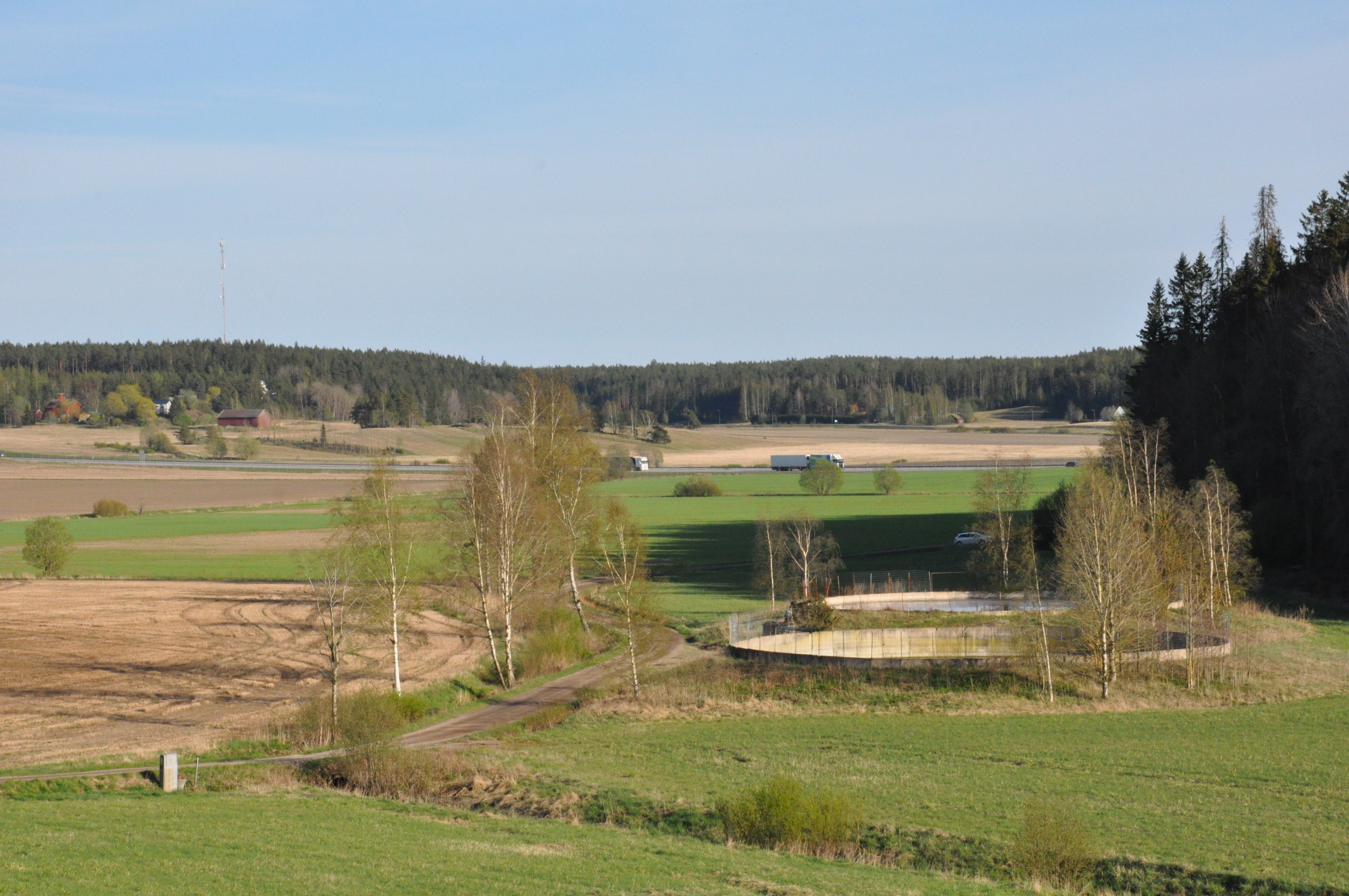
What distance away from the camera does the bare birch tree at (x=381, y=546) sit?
41.6 meters

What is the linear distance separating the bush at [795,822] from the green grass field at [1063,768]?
5.75ft

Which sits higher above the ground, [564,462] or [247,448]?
[564,462]

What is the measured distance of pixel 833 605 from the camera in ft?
170

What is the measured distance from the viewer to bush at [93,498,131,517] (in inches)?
3971

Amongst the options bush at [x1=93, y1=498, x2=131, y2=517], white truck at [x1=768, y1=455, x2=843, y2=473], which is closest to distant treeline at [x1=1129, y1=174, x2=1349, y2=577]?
white truck at [x1=768, y1=455, x2=843, y2=473]

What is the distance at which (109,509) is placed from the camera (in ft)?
332

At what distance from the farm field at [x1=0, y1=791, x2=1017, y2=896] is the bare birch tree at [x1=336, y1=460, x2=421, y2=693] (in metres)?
18.0

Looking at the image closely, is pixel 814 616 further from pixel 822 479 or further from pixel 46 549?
pixel 822 479

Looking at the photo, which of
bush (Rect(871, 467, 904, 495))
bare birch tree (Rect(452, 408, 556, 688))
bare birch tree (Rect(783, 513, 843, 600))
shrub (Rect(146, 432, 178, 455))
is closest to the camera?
bare birch tree (Rect(452, 408, 556, 688))

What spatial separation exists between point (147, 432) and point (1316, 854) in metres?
176

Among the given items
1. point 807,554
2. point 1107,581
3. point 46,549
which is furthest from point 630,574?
point 46,549

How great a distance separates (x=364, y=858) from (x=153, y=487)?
115 metres

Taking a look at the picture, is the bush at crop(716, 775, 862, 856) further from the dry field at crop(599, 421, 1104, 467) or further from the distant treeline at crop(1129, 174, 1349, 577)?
the dry field at crop(599, 421, 1104, 467)

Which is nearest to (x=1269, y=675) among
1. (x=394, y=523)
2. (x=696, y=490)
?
(x=394, y=523)
